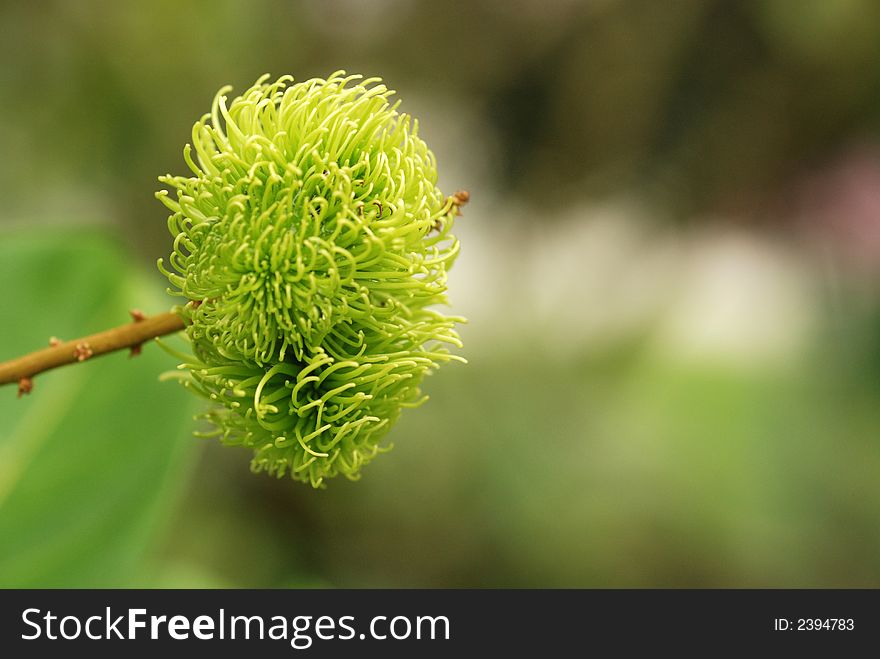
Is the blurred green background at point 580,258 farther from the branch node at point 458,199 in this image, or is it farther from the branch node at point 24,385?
the branch node at point 458,199

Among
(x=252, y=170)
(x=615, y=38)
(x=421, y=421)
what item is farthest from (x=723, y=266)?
(x=252, y=170)

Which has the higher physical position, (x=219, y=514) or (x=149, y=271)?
(x=149, y=271)

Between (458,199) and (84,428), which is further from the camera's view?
(84,428)

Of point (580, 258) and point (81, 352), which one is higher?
point (580, 258)

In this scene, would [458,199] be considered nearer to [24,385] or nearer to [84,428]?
[24,385]

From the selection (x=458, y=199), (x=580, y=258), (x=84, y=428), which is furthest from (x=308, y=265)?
(x=580, y=258)

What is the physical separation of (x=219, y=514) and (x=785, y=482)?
9.07 feet

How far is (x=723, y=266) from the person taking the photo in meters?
5.25

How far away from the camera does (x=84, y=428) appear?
168 cm

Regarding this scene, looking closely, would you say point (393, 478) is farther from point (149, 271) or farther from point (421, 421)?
point (149, 271)

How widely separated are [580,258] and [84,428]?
3441 mm

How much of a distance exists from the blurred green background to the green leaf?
1591 mm

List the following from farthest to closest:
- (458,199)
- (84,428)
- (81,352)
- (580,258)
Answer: (580,258) → (84,428) → (458,199) → (81,352)

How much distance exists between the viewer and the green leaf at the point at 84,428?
1632mm
